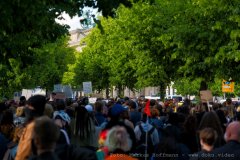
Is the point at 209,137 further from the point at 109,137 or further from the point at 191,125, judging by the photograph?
the point at 191,125

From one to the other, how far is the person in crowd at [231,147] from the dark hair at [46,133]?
2.39 metres

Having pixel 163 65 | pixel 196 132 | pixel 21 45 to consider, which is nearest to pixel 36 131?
pixel 196 132

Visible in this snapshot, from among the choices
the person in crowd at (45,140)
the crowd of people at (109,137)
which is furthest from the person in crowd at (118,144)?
the person in crowd at (45,140)

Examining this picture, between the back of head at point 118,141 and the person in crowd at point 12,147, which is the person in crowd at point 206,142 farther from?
the person in crowd at point 12,147

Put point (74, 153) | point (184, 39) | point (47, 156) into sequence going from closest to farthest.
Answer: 1. point (47, 156)
2. point (74, 153)
3. point (184, 39)

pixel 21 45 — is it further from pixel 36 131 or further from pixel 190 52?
pixel 190 52

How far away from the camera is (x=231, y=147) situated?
7328 millimetres

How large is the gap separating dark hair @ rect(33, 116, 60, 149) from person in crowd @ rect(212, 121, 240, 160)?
239 cm

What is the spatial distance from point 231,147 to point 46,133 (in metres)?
2.69

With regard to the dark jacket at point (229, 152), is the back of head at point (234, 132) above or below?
above

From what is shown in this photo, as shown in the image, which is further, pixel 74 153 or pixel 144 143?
pixel 144 143

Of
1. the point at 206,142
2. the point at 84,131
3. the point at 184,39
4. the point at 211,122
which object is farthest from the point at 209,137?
the point at 184,39

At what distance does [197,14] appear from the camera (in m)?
30.7

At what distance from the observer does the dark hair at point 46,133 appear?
543cm
